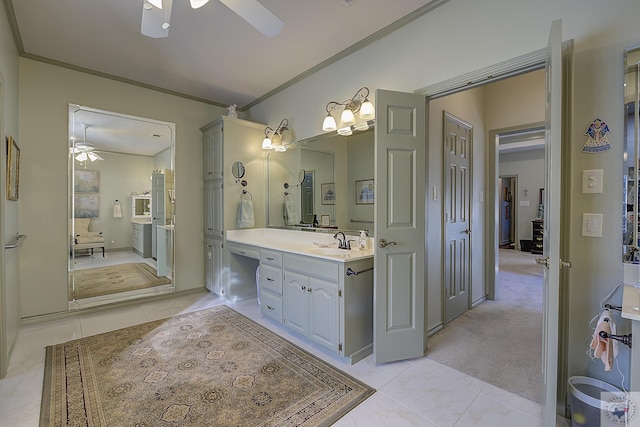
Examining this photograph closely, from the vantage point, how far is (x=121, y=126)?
3512 millimetres

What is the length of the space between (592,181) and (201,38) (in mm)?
3112

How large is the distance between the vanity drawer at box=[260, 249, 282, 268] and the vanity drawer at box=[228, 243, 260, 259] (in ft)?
0.34

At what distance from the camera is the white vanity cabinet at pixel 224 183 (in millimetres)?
3600

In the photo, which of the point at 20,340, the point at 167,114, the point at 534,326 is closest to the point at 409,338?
the point at 534,326

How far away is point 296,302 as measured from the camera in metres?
2.54

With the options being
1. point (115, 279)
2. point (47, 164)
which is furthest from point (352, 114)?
point (115, 279)

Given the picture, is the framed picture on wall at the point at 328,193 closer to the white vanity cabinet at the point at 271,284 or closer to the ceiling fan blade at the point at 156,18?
the white vanity cabinet at the point at 271,284

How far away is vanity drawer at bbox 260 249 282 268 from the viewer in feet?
8.89

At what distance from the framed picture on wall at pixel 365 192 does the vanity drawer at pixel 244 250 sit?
3.89 ft

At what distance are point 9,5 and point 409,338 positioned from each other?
4007 mm

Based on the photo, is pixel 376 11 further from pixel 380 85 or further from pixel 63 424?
pixel 63 424

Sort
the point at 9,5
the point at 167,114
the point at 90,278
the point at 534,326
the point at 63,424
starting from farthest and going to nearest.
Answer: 1. the point at 167,114
2. the point at 90,278
3. the point at 534,326
4. the point at 9,5
5. the point at 63,424

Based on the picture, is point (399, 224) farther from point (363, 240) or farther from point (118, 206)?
point (118, 206)

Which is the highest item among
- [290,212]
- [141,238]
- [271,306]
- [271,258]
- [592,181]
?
[592,181]
